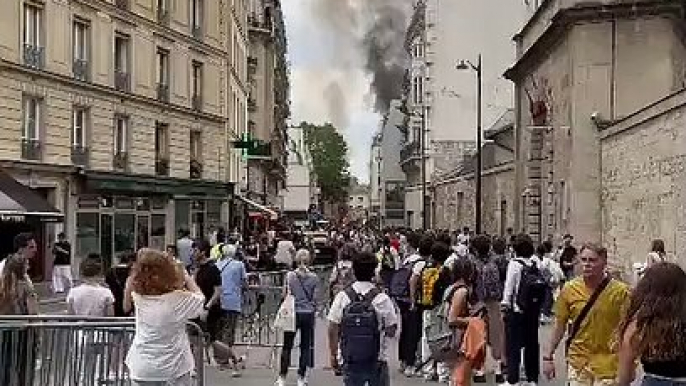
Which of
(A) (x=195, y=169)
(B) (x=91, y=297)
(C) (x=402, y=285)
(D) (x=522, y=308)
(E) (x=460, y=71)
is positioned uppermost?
(E) (x=460, y=71)

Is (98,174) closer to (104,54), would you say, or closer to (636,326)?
(104,54)

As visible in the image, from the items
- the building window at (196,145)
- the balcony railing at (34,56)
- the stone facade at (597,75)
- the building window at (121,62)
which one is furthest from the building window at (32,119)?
the stone facade at (597,75)

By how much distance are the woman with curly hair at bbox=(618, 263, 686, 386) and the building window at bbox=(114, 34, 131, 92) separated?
33.7 meters

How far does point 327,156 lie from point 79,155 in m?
119

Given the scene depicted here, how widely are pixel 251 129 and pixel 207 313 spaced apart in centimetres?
6275

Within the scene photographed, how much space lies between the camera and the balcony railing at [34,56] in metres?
32.8

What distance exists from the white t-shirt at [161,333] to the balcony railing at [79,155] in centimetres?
2857

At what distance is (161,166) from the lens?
143 ft

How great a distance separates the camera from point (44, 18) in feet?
111

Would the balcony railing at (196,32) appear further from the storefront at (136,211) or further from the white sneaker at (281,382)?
the white sneaker at (281,382)

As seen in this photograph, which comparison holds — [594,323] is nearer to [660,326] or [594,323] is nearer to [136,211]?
[660,326]

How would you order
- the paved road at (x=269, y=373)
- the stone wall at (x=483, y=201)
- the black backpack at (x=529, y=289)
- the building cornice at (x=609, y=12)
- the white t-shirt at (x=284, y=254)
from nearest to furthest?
the black backpack at (x=529, y=289) < the paved road at (x=269, y=373) < the white t-shirt at (x=284, y=254) < the building cornice at (x=609, y=12) < the stone wall at (x=483, y=201)

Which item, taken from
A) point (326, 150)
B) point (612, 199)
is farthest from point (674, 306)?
point (326, 150)

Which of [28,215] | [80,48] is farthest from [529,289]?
[80,48]
